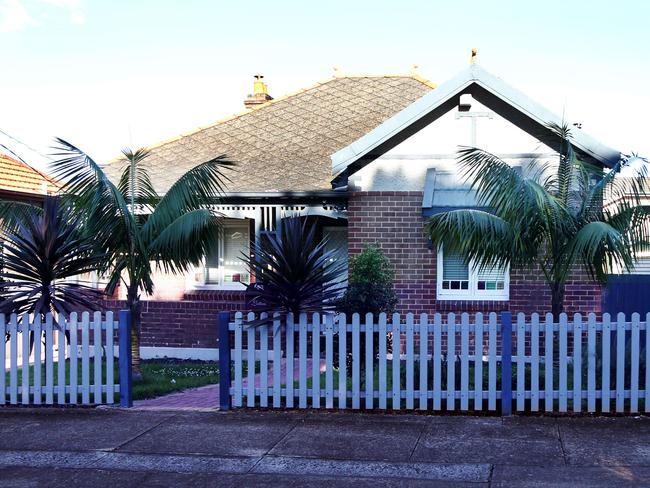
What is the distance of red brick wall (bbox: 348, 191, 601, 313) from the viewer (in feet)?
42.0

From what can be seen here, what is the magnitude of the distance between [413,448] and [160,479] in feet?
7.51

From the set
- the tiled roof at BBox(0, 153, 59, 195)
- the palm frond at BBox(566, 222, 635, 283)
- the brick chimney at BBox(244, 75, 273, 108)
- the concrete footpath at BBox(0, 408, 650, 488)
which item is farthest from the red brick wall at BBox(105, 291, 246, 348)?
the brick chimney at BBox(244, 75, 273, 108)

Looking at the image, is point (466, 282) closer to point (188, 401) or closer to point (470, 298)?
point (470, 298)

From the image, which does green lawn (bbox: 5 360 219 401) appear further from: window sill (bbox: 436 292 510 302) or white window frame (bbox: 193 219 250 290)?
window sill (bbox: 436 292 510 302)

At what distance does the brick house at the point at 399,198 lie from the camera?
1222 cm

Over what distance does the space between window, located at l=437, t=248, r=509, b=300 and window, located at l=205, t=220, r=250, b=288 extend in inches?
144

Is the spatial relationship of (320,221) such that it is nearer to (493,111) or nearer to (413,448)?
(493,111)

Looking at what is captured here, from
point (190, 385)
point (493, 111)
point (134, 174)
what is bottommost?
point (190, 385)

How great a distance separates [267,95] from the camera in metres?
20.1

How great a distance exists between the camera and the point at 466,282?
515 inches

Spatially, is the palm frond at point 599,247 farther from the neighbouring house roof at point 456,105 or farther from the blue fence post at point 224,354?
the blue fence post at point 224,354

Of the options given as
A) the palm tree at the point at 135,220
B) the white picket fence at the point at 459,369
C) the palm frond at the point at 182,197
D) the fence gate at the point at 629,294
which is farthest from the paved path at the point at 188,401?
the fence gate at the point at 629,294

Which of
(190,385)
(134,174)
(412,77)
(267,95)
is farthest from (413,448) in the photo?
(267,95)

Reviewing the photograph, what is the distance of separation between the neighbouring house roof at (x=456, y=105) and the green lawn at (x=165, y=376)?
3752 mm
